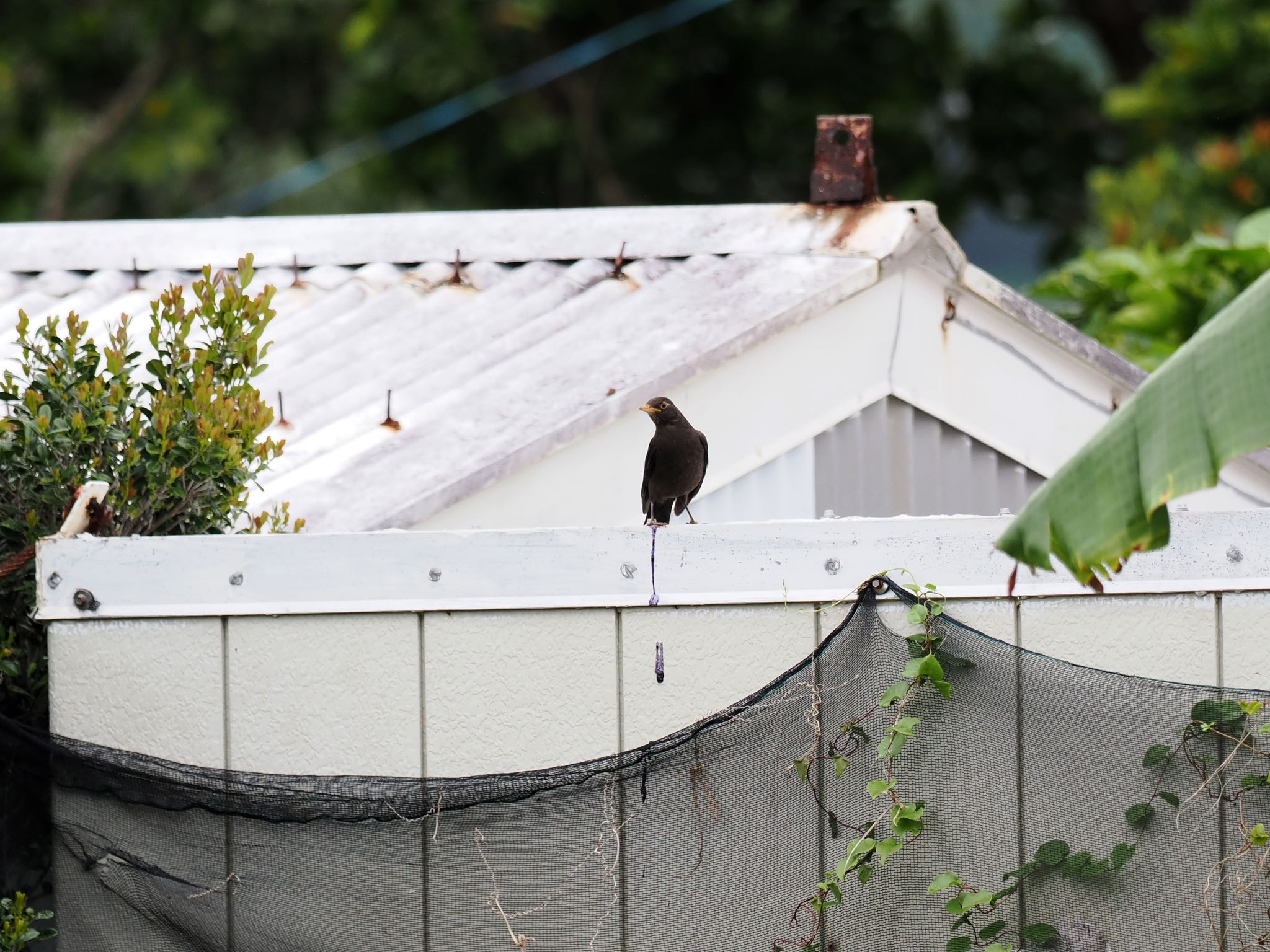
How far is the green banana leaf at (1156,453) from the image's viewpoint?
2.54 meters

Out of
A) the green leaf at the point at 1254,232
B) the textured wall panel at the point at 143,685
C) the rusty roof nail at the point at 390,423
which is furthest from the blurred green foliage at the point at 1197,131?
the textured wall panel at the point at 143,685

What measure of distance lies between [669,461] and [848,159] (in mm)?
1512

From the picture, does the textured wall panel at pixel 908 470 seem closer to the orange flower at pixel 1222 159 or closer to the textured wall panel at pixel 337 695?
the textured wall panel at pixel 337 695

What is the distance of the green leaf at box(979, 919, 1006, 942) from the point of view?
2811 mm

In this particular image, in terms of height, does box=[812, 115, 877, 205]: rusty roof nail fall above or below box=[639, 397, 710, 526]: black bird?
above

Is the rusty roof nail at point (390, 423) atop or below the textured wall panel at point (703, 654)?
atop

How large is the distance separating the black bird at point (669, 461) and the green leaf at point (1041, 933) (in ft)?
5.35

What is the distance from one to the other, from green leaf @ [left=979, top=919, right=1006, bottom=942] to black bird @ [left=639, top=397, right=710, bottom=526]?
161cm

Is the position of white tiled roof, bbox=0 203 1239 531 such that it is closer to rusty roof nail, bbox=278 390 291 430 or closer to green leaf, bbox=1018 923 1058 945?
rusty roof nail, bbox=278 390 291 430

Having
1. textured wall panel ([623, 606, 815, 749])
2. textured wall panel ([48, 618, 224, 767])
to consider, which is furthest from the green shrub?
textured wall panel ([623, 606, 815, 749])

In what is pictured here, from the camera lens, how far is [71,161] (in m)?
16.8

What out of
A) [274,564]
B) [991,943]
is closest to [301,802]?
[274,564]

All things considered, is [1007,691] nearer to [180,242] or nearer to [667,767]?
[667,767]

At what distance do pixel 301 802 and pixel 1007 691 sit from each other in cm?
130
